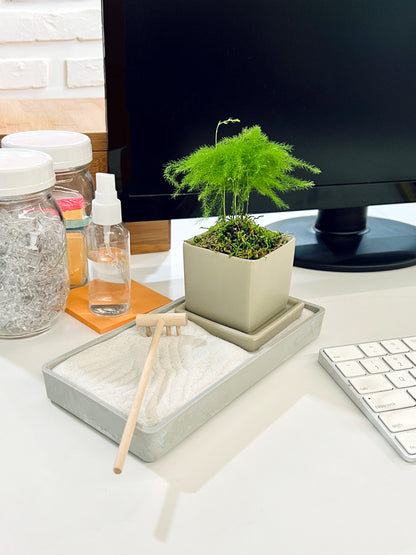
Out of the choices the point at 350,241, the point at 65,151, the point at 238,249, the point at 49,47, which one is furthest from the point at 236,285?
the point at 49,47

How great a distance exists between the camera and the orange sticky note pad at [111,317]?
57 cm

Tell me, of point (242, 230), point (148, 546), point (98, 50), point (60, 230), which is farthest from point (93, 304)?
point (98, 50)

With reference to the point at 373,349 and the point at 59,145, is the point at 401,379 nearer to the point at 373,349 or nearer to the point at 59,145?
the point at 373,349

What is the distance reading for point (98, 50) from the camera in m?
1.42

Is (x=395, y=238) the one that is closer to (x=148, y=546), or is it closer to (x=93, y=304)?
(x=93, y=304)

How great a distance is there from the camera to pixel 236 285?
1.59 ft

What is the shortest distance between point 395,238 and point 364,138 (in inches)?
7.3

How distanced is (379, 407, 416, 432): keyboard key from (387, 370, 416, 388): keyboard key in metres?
0.03

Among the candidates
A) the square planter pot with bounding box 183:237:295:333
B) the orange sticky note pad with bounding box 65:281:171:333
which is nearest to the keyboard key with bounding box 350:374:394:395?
the square planter pot with bounding box 183:237:295:333

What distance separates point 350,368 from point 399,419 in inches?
2.7

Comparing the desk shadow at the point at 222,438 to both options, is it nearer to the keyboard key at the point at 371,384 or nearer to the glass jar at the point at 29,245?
the keyboard key at the point at 371,384

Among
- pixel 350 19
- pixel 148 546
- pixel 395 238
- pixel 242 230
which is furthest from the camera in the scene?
pixel 395 238

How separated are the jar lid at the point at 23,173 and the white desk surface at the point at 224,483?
16 centimetres

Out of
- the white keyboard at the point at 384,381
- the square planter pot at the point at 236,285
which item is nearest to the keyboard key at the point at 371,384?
the white keyboard at the point at 384,381
